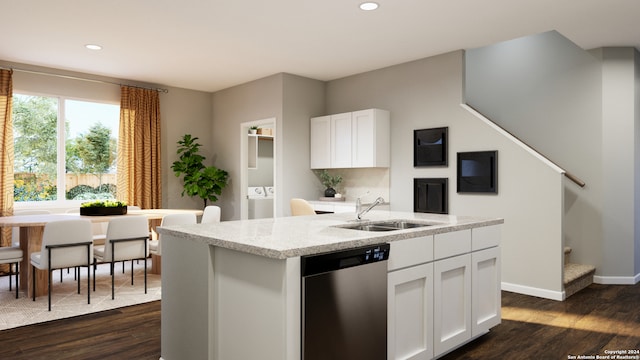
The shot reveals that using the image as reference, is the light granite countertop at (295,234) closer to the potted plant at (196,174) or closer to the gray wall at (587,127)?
the gray wall at (587,127)

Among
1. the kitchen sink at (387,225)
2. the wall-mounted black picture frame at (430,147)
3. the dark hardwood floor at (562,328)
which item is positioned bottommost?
the dark hardwood floor at (562,328)

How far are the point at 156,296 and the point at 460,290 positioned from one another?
2.93m

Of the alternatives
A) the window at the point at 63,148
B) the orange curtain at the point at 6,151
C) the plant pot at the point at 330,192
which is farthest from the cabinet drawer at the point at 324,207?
the orange curtain at the point at 6,151

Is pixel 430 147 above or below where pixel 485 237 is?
above

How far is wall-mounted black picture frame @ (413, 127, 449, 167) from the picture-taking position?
505 cm

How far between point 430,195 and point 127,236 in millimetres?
3359

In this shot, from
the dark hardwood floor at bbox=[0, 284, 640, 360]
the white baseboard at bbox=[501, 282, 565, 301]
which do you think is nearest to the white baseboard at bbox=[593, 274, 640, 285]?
the dark hardwood floor at bbox=[0, 284, 640, 360]

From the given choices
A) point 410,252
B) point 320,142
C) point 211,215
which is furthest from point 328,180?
point 410,252

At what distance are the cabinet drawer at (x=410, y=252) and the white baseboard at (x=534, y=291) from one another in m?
2.35

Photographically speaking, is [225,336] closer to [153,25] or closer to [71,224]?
[71,224]

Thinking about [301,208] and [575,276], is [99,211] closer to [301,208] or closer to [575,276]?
[301,208]

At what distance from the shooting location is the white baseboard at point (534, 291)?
4152mm

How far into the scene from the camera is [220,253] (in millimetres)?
2213

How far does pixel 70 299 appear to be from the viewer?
4.12m
